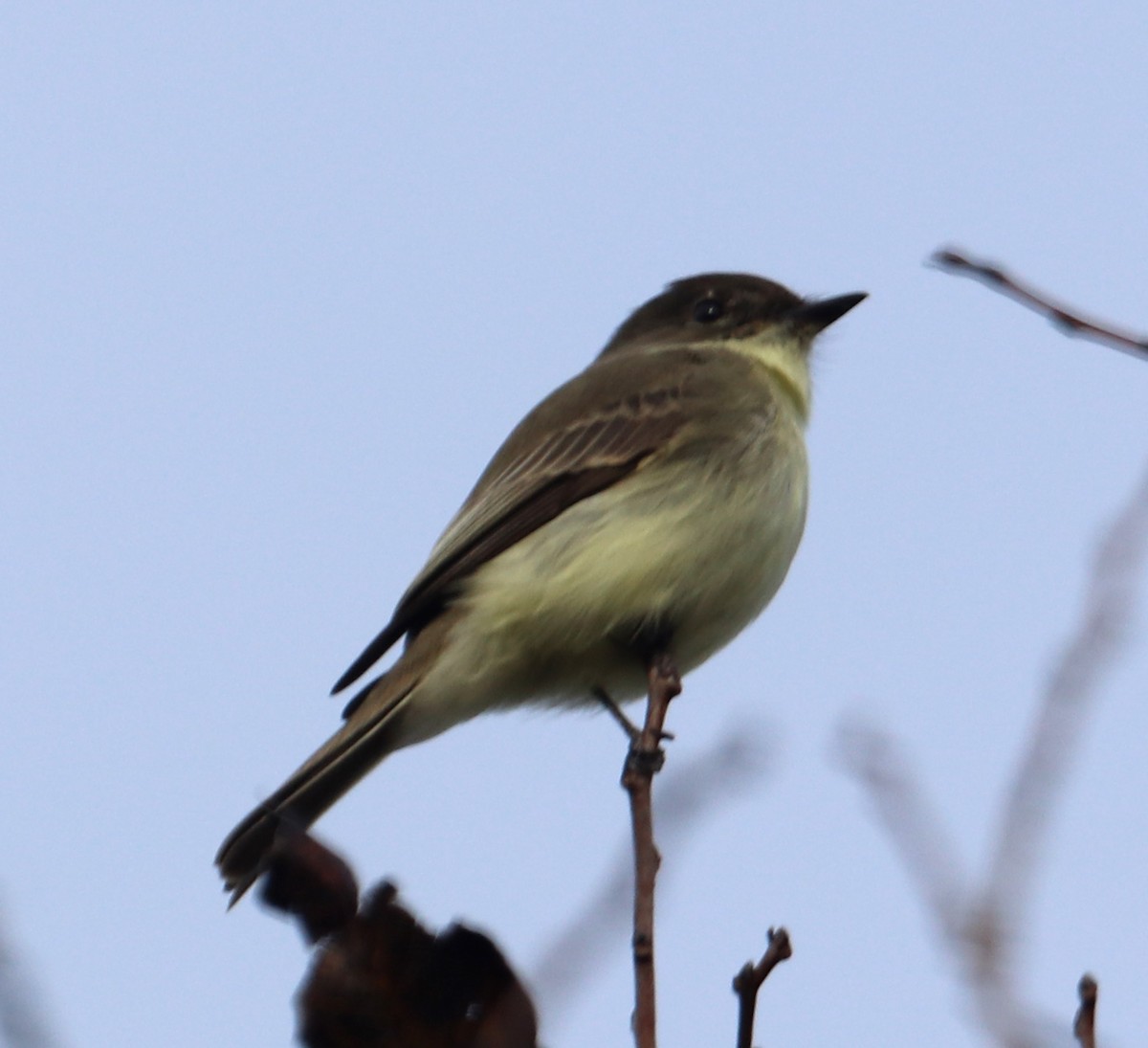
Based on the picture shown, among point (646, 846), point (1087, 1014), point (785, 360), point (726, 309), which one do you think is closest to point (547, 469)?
point (785, 360)

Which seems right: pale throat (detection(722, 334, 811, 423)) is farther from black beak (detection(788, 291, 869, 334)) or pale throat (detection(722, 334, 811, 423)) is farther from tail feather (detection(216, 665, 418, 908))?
tail feather (detection(216, 665, 418, 908))

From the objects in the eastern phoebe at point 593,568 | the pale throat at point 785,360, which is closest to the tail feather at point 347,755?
the eastern phoebe at point 593,568

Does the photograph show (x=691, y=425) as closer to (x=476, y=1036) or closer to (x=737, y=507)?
(x=737, y=507)

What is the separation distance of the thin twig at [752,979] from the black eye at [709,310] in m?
5.30

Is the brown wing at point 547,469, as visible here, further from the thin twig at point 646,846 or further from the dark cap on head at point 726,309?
the thin twig at point 646,846

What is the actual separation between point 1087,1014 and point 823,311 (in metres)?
5.48

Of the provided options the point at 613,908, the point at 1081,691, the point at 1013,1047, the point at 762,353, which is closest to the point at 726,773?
the point at 613,908

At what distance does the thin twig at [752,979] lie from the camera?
235cm

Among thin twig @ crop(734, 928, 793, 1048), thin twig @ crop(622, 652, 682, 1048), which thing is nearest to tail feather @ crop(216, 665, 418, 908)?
thin twig @ crop(622, 652, 682, 1048)

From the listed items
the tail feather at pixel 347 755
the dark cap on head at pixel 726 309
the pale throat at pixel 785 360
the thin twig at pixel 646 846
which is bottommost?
the tail feather at pixel 347 755

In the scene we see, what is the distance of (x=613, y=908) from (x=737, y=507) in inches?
140

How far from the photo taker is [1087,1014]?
2.12 meters

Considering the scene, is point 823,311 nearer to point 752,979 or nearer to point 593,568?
point 593,568

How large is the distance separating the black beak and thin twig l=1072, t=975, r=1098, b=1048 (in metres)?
5.42
